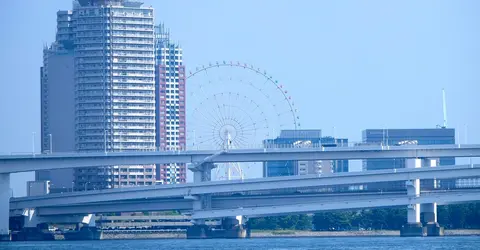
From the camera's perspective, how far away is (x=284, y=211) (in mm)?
138750

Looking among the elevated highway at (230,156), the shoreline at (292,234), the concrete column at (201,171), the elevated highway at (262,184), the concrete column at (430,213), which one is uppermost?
the elevated highway at (230,156)

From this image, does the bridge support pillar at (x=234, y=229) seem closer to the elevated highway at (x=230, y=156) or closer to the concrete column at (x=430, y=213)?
the elevated highway at (x=230, y=156)

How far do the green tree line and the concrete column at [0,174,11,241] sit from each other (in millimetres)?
29173

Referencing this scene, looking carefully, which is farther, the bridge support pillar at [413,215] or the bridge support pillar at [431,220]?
the bridge support pillar at [431,220]

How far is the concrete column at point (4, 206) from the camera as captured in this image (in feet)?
466

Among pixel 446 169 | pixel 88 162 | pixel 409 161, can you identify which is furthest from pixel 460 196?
pixel 88 162

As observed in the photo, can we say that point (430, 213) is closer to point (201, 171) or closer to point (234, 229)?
point (234, 229)

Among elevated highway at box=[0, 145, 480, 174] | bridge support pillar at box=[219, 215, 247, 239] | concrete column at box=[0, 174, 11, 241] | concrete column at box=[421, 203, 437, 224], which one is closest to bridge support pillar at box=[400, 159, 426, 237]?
concrete column at box=[421, 203, 437, 224]

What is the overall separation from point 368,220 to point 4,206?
146ft

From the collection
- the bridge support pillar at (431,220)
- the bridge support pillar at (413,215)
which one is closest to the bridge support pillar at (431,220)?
the bridge support pillar at (431,220)

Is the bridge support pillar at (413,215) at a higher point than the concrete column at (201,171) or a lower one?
lower

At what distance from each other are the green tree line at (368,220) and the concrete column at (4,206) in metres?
29.2

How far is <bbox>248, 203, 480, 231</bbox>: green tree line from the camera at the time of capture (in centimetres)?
15475

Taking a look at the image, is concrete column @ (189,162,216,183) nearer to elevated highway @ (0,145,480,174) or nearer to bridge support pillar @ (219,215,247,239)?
elevated highway @ (0,145,480,174)
